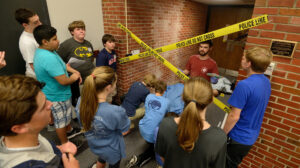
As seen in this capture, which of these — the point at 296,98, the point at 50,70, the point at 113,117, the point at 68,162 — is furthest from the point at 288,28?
the point at 50,70

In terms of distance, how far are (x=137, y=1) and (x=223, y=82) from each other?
2479 millimetres

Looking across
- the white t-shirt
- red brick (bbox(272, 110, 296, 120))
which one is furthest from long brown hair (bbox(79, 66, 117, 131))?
red brick (bbox(272, 110, 296, 120))

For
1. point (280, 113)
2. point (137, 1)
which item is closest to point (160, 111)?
point (280, 113)

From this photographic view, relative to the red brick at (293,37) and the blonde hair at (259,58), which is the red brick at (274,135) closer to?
the blonde hair at (259,58)

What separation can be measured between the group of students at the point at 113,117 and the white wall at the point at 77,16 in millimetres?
398

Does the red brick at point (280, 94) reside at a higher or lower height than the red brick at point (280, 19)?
lower

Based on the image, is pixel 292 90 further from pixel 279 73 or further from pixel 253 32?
pixel 253 32

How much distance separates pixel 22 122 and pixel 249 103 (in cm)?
179

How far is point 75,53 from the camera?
9.25ft

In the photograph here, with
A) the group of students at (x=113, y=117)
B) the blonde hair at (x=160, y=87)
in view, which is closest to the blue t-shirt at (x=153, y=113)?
the group of students at (x=113, y=117)

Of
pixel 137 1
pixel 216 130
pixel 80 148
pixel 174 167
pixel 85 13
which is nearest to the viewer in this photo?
pixel 216 130

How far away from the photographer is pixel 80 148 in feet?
8.90

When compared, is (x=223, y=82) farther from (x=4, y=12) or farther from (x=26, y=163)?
(x=4, y=12)

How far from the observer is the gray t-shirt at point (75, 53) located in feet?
9.21
